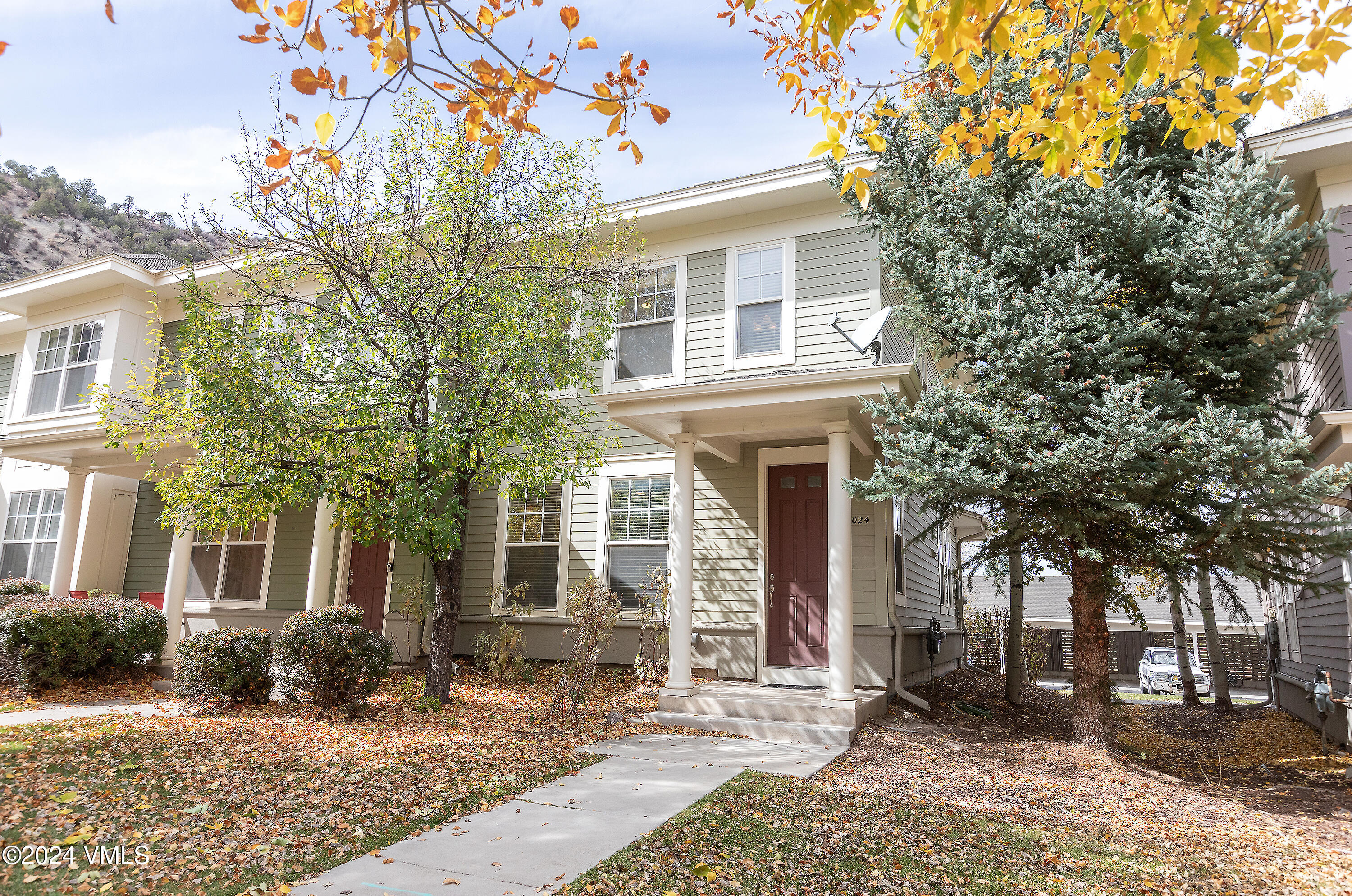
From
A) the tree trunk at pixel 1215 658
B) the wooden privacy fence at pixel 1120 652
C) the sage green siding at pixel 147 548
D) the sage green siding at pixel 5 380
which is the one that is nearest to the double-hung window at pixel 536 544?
the sage green siding at pixel 147 548

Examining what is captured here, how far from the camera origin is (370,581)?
41.0 ft

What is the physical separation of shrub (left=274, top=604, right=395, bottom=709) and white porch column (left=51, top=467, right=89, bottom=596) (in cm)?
811

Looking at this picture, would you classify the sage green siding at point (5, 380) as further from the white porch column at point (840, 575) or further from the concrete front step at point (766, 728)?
the white porch column at point (840, 575)

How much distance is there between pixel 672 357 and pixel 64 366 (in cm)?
1254

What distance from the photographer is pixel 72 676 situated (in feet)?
31.2

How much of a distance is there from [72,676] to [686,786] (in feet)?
28.6

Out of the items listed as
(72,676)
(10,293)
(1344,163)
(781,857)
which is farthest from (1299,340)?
(10,293)

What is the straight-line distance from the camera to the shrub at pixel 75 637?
9.12m

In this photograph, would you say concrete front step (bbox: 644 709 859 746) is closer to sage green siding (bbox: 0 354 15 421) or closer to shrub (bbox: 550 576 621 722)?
shrub (bbox: 550 576 621 722)

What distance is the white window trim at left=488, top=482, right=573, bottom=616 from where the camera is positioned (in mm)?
11070

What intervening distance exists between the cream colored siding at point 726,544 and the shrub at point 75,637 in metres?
7.43

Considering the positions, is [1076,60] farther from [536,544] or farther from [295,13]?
[536,544]

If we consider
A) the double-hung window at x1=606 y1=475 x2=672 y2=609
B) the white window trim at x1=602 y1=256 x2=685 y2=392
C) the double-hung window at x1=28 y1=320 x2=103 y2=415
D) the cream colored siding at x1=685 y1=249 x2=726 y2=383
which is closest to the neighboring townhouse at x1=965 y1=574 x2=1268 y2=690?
the double-hung window at x1=606 y1=475 x2=672 y2=609

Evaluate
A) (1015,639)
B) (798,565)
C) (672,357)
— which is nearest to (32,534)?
(672,357)
